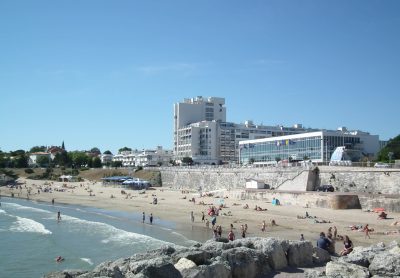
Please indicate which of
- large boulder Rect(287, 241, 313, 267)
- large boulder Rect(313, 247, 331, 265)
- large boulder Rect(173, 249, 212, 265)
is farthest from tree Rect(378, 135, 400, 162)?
large boulder Rect(173, 249, 212, 265)

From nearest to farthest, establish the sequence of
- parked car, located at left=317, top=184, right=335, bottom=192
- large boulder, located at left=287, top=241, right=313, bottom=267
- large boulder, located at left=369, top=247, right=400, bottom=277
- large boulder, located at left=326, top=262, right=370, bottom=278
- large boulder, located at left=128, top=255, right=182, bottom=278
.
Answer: large boulder, located at left=128, top=255, right=182, bottom=278
large boulder, located at left=326, top=262, right=370, bottom=278
large boulder, located at left=369, top=247, right=400, bottom=277
large boulder, located at left=287, top=241, right=313, bottom=267
parked car, located at left=317, top=184, right=335, bottom=192

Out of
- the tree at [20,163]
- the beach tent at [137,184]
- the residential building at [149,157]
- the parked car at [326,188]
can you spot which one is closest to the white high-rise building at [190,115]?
the residential building at [149,157]

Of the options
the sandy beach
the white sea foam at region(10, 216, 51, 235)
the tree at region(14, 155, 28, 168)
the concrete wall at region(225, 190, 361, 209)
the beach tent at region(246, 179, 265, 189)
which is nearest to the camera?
the sandy beach

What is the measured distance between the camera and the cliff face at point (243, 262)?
894 centimetres

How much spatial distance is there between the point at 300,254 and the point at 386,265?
298 cm

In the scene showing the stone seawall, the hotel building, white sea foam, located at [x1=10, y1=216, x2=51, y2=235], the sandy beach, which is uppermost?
the hotel building

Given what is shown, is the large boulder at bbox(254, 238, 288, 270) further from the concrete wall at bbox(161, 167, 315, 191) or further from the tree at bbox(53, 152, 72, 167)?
the tree at bbox(53, 152, 72, 167)

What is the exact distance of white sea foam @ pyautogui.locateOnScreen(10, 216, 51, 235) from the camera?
32.6 m

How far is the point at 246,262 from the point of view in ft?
35.2

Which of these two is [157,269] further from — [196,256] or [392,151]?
[392,151]

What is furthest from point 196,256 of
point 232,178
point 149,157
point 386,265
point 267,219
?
point 149,157

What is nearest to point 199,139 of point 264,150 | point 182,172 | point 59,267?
point 264,150

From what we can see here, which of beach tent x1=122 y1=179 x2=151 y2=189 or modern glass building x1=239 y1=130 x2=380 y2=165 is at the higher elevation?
modern glass building x1=239 y1=130 x2=380 y2=165

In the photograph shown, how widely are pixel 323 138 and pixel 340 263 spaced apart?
64.3 m
